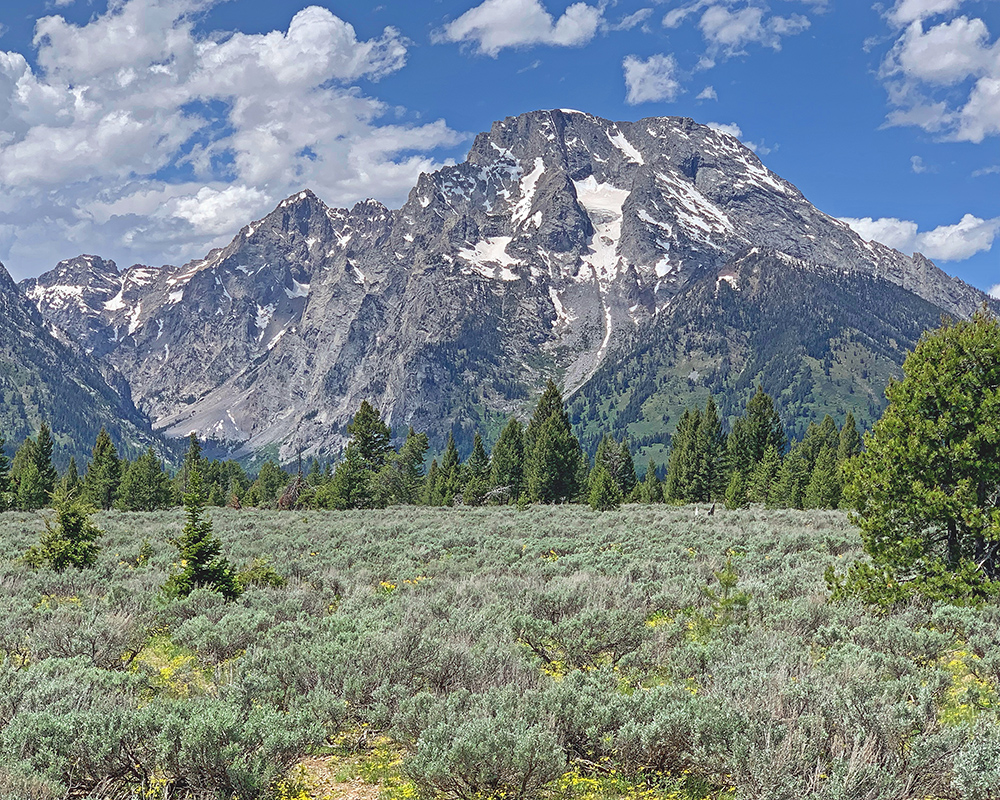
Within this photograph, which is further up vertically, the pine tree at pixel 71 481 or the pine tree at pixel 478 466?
the pine tree at pixel 478 466

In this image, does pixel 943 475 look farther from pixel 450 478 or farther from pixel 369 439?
pixel 450 478

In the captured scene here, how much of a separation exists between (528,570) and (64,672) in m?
10.5

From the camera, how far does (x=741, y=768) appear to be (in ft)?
17.9

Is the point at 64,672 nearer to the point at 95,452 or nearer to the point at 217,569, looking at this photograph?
the point at 217,569

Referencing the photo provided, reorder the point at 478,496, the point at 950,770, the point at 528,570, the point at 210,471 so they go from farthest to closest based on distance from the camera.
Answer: the point at 210,471, the point at 478,496, the point at 528,570, the point at 950,770

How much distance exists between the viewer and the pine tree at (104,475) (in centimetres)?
6462

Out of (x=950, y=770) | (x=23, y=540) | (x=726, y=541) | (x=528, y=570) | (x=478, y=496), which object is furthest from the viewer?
(x=478, y=496)

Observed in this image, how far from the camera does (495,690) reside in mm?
7043

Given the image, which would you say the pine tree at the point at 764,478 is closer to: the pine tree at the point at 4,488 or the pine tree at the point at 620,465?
the pine tree at the point at 620,465

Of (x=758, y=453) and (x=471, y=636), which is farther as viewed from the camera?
(x=758, y=453)

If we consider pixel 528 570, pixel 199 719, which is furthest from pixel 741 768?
pixel 528 570

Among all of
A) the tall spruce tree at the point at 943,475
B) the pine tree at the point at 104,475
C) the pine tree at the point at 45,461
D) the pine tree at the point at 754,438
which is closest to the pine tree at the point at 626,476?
the pine tree at the point at 754,438

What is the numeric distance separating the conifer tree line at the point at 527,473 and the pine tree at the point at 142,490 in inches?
4.3

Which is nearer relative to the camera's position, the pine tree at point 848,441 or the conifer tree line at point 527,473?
the conifer tree line at point 527,473
